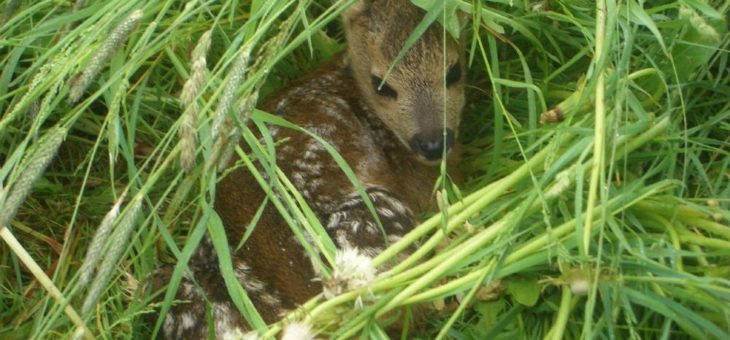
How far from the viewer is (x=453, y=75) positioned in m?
4.15

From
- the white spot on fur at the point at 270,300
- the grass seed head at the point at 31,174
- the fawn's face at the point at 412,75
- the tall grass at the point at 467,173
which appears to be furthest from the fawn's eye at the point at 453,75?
the grass seed head at the point at 31,174

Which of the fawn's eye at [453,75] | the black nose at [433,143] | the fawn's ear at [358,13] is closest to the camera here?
the black nose at [433,143]

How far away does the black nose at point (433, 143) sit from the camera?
→ 401 cm

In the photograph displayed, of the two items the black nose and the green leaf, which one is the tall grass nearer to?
the green leaf

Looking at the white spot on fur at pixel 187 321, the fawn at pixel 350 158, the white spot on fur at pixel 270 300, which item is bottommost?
the white spot on fur at pixel 187 321

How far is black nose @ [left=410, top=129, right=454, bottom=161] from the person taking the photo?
13.2ft

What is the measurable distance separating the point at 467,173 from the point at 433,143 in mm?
410

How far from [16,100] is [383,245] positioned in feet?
4.35

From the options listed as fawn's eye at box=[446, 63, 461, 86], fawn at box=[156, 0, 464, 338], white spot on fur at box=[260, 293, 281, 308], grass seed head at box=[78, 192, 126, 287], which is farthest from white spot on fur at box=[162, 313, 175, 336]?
fawn's eye at box=[446, 63, 461, 86]

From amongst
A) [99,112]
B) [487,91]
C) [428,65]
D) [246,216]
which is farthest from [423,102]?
[99,112]

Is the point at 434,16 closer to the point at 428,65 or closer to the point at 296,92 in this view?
the point at 428,65

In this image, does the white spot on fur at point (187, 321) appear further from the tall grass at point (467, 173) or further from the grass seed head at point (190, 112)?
the grass seed head at point (190, 112)

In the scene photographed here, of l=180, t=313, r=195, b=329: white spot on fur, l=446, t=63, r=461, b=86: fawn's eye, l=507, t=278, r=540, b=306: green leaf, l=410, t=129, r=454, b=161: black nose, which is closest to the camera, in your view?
l=507, t=278, r=540, b=306: green leaf

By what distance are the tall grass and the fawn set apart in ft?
0.58
